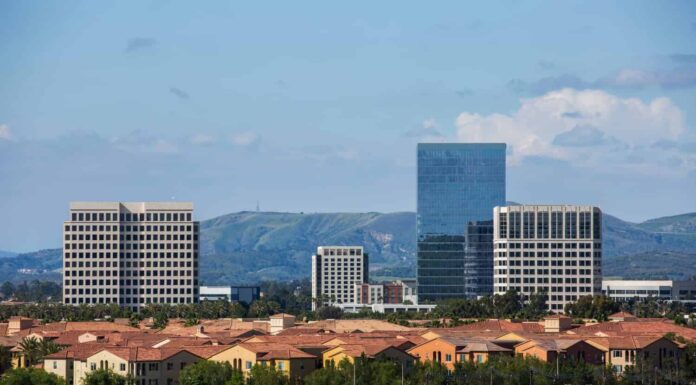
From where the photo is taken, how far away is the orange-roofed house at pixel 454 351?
545 feet

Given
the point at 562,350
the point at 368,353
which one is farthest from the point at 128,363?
the point at 562,350

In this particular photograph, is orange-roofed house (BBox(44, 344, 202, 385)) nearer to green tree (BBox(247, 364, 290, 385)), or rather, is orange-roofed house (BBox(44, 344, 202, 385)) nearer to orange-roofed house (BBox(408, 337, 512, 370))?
green tree (BBox(247, 364, 290, 385))

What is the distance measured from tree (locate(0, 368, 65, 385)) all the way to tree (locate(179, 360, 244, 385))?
10785 millimetres

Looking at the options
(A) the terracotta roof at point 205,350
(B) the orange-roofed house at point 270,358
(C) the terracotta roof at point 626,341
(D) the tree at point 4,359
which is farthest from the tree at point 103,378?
(C) the terracotta roof at point 626,341

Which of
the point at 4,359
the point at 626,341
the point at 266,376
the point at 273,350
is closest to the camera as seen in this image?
the point at 266,376

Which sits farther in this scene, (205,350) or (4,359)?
(4,359)

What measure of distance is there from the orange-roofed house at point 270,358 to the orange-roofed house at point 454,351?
11.9 m

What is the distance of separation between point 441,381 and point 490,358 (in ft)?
43.5

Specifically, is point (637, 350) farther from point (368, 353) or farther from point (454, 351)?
point (368, 353)

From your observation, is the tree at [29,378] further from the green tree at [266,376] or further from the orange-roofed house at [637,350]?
the orange-roofed house at [637,350]

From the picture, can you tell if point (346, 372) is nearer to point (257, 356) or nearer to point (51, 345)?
point (257, 356)

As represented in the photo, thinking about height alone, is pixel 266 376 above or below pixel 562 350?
below

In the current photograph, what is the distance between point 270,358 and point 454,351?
1911cm

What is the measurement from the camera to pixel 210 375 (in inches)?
5984
